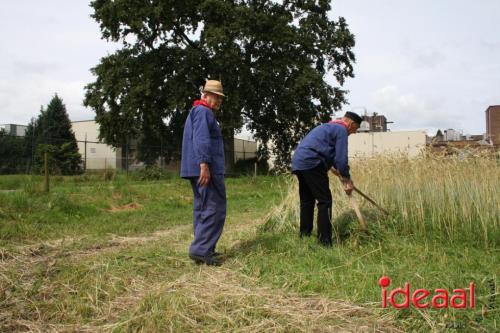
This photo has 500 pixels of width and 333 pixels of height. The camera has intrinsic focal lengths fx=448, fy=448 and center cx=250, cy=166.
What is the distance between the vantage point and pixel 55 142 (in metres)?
24.9

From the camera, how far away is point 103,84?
2392 cm

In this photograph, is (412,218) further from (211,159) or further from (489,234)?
(211,159)

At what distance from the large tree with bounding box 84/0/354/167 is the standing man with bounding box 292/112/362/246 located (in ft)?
57.0

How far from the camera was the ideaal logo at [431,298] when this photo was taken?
2.89 metres

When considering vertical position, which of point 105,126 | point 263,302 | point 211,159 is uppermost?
point 105,126

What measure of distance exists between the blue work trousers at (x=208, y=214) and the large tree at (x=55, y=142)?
10852 mm

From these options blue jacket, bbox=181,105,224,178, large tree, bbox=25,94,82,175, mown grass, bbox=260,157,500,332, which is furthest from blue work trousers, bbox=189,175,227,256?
large tree, bbox=25,94,82,175

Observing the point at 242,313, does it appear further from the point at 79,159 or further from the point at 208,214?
the point at 79,159

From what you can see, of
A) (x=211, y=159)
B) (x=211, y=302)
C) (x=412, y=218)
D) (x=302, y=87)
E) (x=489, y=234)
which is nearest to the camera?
(x=211, y=302)

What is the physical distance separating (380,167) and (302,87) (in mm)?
17951

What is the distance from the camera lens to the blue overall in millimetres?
4262

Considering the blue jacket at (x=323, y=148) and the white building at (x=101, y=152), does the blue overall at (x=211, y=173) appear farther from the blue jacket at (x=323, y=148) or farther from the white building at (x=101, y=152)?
→ the white building at (x=101, y=152)

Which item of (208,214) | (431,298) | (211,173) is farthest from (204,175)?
(431,298)

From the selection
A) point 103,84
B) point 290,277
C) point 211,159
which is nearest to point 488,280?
point 290,277
